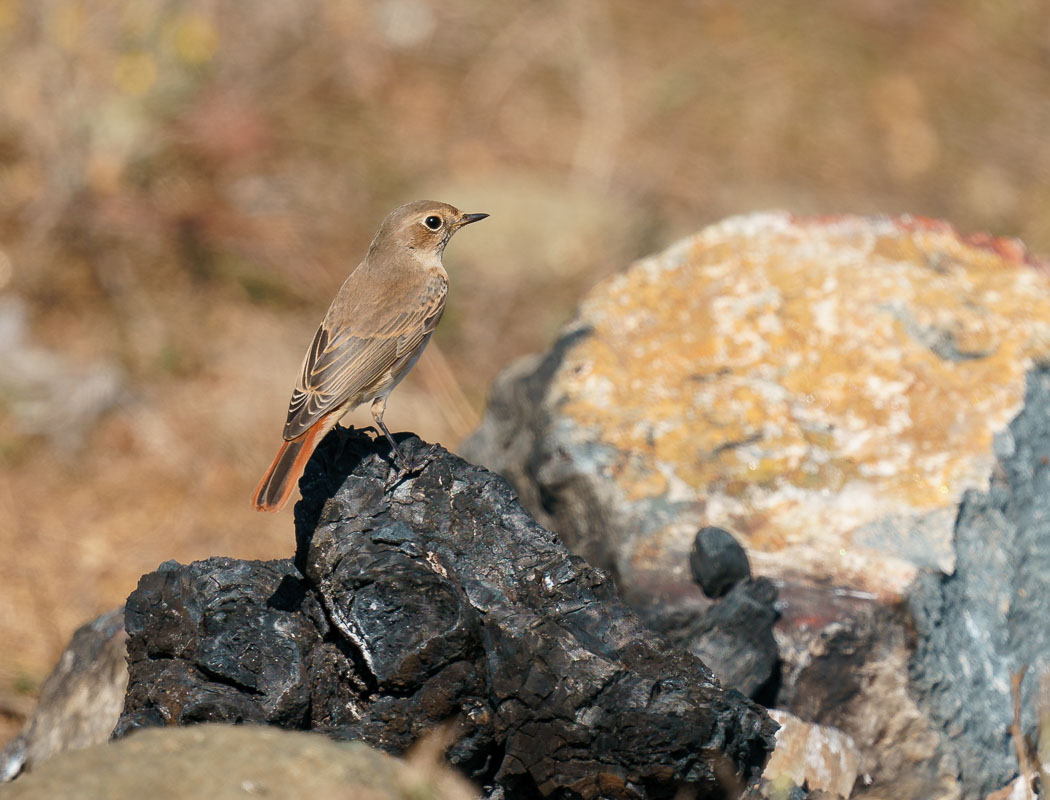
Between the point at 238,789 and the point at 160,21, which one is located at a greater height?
the point at 160,21

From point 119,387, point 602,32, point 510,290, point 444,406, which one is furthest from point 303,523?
point 602,32

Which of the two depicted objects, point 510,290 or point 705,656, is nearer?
point 705,656

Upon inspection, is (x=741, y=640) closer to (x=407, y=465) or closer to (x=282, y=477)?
(x=407, y=465)

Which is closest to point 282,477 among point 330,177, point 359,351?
point 359,351

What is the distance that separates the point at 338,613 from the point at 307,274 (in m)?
5.94

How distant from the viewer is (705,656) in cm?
388

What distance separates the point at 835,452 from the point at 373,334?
1.88 metres

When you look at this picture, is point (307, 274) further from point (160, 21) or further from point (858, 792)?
point (858, 792)

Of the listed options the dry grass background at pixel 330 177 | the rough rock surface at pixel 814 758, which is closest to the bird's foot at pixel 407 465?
the rough rock surface at pixel 814 758

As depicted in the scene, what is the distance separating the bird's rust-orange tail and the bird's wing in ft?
0.79

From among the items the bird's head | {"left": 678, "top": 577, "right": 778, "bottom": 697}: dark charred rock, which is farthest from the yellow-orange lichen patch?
the bird's head

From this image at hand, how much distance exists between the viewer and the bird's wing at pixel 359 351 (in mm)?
4477

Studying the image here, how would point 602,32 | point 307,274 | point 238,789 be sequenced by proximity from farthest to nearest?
point 602,32
point 307,274
point 238,789

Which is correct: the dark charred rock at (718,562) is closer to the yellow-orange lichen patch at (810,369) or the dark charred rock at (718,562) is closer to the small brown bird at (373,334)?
the yellow-orange lichen patch at (810,369)
